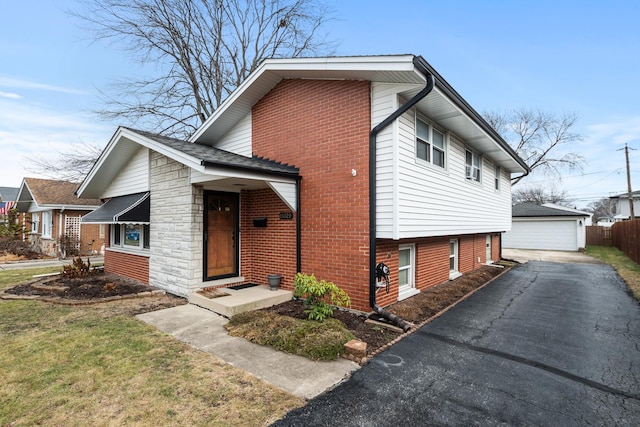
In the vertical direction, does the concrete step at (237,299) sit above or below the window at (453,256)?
below

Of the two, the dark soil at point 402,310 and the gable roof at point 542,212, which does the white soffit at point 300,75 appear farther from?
the gable roof at point 542,212

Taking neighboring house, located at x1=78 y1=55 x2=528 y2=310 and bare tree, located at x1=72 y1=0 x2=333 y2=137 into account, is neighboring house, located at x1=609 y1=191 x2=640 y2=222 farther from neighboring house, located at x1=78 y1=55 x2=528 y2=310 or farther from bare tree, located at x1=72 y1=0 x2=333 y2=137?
bare tree, located at x1=72 y1=0 x2=333 y2=137

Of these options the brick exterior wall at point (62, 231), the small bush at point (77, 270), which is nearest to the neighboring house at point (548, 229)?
the small bush at point (77, 270)

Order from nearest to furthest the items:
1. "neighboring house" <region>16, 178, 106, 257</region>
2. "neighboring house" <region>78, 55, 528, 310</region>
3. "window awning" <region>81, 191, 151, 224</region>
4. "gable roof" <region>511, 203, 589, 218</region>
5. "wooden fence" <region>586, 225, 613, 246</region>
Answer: "neighboring house" <region>78, 55, 528, 310</region>, "window awning" <region>81, 191, 151, 224</region>, "neighboring house" <region>16, 178, 106, 257</region>, "gable roof" <region>511, 203, 589, 218</region>, "wooden fence" <region>586, 225, 613, 246</region>

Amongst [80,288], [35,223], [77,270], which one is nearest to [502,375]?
[80,288]

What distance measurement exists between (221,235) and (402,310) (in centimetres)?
505

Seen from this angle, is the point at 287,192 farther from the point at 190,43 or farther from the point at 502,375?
the point at 190,43

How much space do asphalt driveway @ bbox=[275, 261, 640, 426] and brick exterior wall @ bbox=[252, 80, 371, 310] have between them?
2135 millimetres

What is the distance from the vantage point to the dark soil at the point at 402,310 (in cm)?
527

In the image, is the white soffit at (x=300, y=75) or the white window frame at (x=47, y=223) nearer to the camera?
the white soffit at (x=300, y=75)

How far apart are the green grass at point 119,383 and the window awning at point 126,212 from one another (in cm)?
354

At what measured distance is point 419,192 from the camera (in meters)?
6.91

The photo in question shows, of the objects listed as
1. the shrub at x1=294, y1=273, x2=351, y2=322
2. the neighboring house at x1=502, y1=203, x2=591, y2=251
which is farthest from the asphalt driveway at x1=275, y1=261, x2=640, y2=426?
the neighboring house at x1=502, y1=203, x2=591, y2=251

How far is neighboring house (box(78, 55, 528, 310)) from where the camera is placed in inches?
247
